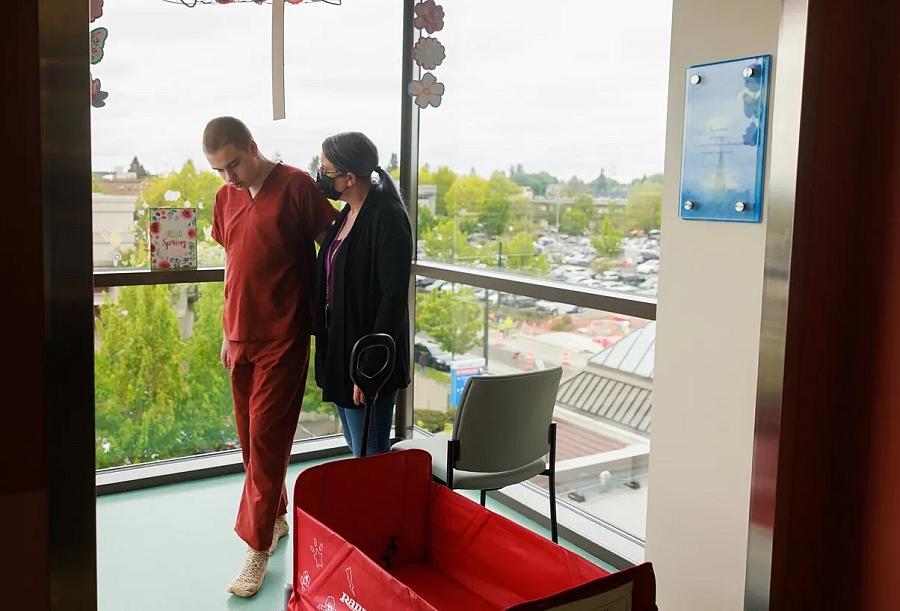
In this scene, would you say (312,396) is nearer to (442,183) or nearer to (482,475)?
(442,183)

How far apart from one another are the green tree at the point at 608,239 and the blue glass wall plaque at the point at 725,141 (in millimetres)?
609

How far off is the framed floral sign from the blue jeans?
4.14 ft

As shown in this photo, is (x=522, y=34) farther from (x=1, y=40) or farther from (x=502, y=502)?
(x=1, y=40)

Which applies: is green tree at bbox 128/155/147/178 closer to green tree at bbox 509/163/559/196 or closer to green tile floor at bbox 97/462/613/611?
green tile floor at bbox 97/462/613/611

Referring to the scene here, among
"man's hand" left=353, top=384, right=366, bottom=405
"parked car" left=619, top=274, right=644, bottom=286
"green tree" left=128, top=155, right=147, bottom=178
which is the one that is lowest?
"man's hand" left=353, top=384, right=366, bottom=405

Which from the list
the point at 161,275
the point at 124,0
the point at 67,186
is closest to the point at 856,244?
the point at 67,186

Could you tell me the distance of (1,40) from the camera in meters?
0.84

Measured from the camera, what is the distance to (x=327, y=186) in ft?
9.98

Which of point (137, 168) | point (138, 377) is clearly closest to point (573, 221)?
point (137, 168)

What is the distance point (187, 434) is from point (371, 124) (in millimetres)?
1801

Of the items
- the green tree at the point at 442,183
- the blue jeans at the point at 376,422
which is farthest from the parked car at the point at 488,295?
the blue jeans at the point at 376,422

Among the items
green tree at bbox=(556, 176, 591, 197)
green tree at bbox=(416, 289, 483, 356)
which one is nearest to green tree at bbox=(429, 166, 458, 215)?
green tree at bbox=(416, 289, 483, 356)

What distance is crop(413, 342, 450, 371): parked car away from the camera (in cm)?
423

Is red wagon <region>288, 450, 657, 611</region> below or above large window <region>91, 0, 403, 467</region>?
below
